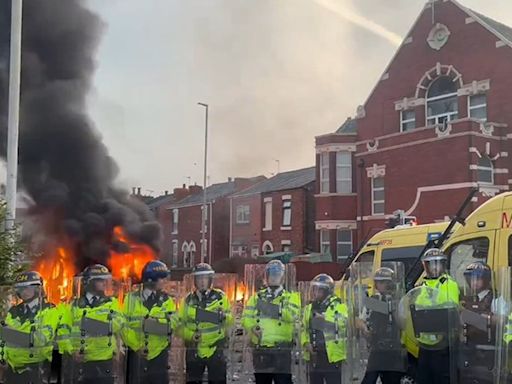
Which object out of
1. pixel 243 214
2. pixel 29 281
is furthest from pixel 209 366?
pixel 243 214

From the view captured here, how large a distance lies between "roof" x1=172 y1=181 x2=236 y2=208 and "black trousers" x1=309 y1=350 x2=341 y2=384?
37410 mm

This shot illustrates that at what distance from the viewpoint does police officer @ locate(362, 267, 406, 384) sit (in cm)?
700

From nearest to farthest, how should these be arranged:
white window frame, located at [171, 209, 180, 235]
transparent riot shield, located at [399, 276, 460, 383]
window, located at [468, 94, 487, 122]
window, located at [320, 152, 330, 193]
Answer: transparent riot shield, located at [399, 276, 460, 383]
window, located at [468, 94, 487, 122]
window, located at [320, 152, 330, 193]
white window frame, located at [171, 209, 180, 235]

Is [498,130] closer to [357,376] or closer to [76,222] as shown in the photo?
[76,222]

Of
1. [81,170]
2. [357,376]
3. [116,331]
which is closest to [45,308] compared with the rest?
[116,331]

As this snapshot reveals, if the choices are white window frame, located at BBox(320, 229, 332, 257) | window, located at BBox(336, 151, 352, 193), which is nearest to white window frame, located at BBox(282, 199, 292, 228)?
white window frame, located at BBox(320, 229, 332, 257)

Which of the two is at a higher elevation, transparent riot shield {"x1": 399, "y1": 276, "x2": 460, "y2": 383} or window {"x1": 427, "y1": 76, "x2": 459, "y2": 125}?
window {"x1": 427, "y1": 76, "x2": 459, "y2": 125}

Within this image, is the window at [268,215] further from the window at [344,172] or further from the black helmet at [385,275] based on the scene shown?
the black helmet at [385,275]

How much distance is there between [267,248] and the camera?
37469 mm

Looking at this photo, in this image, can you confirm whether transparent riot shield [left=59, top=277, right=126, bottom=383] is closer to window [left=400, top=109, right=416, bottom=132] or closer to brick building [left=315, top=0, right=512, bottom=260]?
brick building [left=315, top=0, right=512, bottom=260]

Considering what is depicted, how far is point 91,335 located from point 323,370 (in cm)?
243

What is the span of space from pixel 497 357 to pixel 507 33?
2590 centimetres

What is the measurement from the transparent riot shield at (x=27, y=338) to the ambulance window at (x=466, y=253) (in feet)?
15.5

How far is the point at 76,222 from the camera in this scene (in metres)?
20.0
